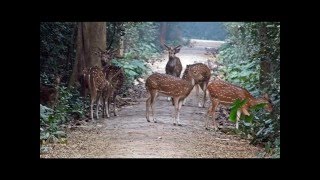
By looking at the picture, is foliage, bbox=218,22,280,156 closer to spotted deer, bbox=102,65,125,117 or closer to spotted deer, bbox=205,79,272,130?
spotted deer, bbox=205,79,272,130

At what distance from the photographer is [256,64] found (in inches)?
336

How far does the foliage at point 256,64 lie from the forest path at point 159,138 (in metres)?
0.16

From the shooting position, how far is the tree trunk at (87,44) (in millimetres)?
8867

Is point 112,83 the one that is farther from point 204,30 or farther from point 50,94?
point 204,30

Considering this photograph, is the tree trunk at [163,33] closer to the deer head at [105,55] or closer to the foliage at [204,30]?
the foliage at [204,30]

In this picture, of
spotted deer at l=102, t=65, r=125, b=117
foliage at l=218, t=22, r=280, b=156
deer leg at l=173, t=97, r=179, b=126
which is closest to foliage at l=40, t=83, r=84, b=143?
spotted deer at l=102, t=65, r=125, b=117

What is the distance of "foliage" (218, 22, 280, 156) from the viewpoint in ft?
27.5

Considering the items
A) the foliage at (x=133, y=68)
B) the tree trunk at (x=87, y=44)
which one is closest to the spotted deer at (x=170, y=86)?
the foliage at (x=133, y=68)

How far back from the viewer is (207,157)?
8.25 meters
